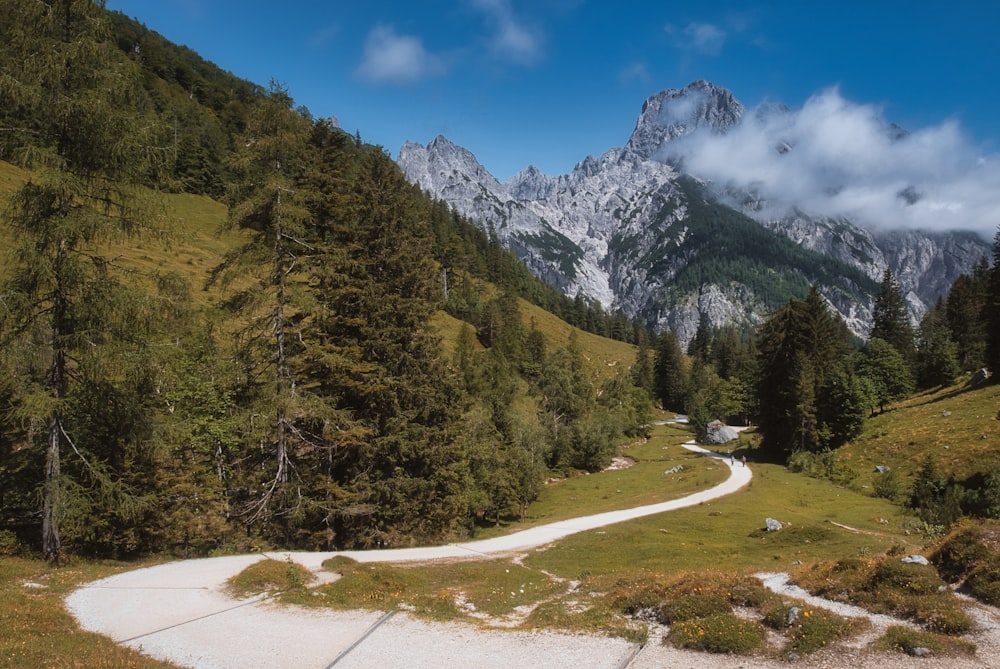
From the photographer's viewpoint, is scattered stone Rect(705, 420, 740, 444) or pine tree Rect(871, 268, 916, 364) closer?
scattered stone Rect(705, 420, 740, 444)

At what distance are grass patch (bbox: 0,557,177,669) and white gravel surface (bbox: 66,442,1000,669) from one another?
47 cm

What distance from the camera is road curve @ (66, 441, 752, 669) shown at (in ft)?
31.6

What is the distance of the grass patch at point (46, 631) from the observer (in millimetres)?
8352

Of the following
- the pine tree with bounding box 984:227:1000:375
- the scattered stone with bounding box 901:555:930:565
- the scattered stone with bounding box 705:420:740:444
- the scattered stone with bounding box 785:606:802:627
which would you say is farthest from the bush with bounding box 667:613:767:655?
the scattered stone with bounding box 705:420:740:444

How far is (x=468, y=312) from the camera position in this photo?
100062mm

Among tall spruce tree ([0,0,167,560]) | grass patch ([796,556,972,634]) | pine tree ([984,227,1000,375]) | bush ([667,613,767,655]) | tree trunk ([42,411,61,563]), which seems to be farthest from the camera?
pine tree ([984,227,1000,375])

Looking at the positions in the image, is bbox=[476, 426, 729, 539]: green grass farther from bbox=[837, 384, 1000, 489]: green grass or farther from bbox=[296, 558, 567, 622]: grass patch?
bbox=[296, 558, 567, 622]: grass patch

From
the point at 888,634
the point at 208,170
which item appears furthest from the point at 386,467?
the point at 208,170

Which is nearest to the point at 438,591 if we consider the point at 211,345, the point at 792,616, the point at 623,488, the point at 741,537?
the point at 792,616

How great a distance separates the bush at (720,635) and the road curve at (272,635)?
3.58ft

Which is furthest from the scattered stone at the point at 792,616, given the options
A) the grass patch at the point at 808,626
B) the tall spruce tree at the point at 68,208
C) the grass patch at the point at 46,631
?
the tall spruce tree at the point at 68,208

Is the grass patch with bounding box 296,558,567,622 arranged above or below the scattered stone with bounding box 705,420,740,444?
above

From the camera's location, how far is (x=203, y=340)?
24.6m

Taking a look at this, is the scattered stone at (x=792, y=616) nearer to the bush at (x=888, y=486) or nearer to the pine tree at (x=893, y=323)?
the bush at (x=888, y=486)
